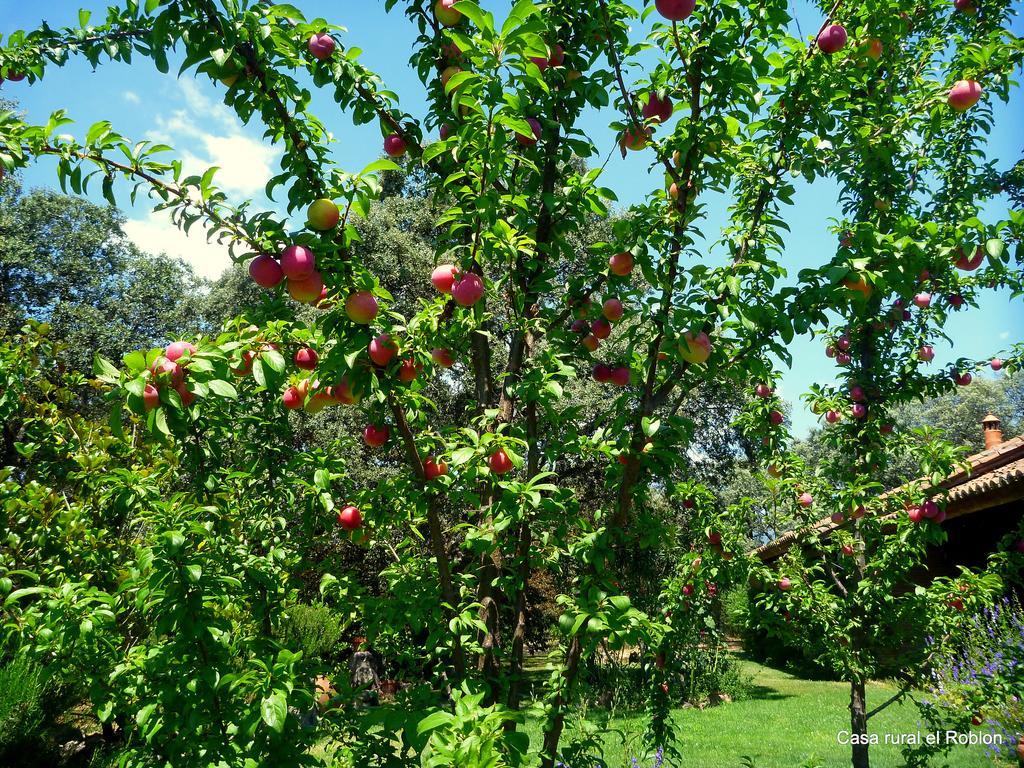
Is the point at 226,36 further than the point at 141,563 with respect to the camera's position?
No

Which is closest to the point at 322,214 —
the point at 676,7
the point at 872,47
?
the point at 676,7

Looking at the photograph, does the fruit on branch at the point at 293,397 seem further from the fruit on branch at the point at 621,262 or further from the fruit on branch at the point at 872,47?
the fruit on branch at the point at 872,47

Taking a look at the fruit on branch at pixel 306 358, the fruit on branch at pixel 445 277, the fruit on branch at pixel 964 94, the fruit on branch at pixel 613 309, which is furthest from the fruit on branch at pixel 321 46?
the fruit on branch at pixel 964 94

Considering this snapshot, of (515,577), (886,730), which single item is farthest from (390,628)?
(886,730)

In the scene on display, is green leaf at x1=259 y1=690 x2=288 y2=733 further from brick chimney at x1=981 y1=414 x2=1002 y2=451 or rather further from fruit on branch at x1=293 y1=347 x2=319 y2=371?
brick chimney at x1=981 y1=414 x2=1002 y2=451

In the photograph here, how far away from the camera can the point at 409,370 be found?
5.87ft

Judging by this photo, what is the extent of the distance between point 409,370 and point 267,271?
46 centimetres

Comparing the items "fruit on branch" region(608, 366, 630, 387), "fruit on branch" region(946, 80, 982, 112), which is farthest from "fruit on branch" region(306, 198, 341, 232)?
"fruit on branch" region(946, 80, 982, 112)

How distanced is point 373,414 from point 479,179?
73 centimetres

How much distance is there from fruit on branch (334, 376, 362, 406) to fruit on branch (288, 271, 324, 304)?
0.75 feet

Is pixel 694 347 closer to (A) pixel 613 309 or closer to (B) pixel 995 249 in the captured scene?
(A) pixel 613 309

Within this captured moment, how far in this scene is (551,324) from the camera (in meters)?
2.29

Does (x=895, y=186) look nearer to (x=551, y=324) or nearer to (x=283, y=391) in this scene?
(x=551, y=324)

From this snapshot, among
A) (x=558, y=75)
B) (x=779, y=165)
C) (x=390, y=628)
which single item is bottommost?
(x=390, y=628)
